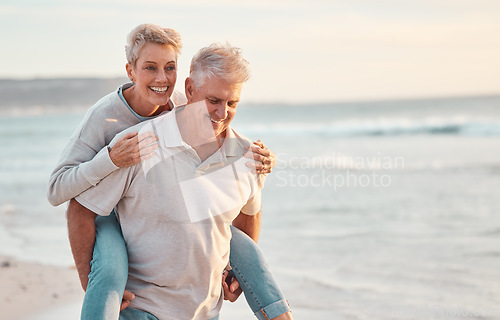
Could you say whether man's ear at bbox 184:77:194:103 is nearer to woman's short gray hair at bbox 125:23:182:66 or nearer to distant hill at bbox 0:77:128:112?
woman's short gray hair at bbox 125:23:182:66

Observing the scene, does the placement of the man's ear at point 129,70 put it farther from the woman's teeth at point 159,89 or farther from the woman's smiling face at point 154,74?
the woman's teeth at point 159,89

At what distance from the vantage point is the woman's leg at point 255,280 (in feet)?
8.13

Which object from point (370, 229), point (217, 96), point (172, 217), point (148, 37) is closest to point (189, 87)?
point (217, 96)

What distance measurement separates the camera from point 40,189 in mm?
9531

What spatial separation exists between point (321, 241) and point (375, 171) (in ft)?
18.2

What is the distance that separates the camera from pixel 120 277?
2.21 m

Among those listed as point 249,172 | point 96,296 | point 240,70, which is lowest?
point 96,296

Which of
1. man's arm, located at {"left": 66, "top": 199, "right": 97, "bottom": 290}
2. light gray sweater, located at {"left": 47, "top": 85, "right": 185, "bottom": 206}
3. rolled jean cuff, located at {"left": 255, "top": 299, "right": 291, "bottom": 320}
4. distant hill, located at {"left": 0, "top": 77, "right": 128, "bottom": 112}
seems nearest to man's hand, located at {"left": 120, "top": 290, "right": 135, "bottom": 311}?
man's arm, located at {"left": 66, "top": 199, "right": 97, "bottom": 290}

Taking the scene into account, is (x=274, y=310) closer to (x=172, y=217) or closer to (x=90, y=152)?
(x=172, y=217)

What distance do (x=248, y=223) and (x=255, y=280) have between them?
0.26m

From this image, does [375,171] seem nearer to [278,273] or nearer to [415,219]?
[415,219]

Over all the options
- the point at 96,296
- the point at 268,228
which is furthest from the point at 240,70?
the point at 268,228

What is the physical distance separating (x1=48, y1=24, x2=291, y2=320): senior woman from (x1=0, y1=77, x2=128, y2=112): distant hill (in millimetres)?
25498

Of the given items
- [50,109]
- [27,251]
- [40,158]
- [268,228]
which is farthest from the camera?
[50,109]
